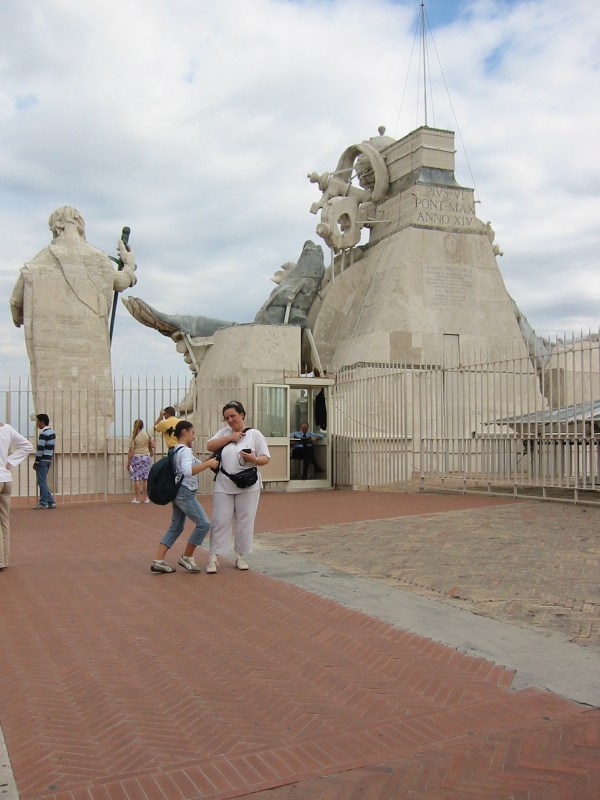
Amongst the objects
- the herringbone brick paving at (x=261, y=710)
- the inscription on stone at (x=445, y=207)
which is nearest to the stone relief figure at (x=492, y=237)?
the inscription on stone at (x=445, y=207)

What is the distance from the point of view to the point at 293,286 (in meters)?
23.4

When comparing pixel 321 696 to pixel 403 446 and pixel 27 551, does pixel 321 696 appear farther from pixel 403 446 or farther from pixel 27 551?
pixel 403 446

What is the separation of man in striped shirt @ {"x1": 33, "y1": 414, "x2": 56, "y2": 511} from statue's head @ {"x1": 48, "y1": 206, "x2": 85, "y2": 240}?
22.1ft

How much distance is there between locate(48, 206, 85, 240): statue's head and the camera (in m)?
18.0

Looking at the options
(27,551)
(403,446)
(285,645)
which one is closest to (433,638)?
(285,645)

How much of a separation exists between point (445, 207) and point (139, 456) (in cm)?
1295

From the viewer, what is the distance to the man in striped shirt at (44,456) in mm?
12837

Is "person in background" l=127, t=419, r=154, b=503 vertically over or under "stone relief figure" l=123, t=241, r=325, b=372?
under

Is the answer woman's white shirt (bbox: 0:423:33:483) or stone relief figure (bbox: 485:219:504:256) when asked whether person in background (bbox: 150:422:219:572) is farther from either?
stone relief figure (bbox: 485:219:504:256)

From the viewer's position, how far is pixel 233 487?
22.2ft

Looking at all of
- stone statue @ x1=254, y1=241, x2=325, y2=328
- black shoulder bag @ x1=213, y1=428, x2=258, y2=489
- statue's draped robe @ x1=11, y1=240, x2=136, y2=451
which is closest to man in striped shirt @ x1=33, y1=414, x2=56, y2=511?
statue's draped robe @ x1=11, y1=240, x2=136, y2=451

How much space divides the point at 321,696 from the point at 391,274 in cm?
1865

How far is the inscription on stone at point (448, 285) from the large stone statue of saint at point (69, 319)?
28.9 feet

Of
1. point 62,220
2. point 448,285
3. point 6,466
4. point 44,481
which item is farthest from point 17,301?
point 448,285
